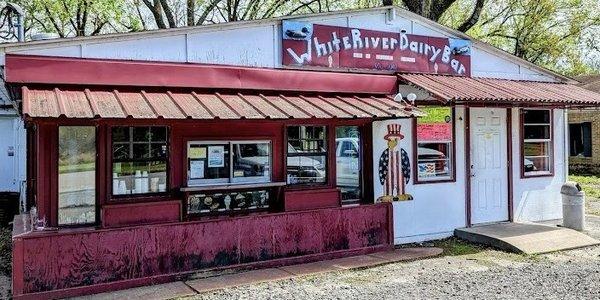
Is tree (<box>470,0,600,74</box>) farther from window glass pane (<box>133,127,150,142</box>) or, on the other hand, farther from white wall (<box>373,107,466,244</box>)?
window glass pane (<box>133,127,150,142</box>)

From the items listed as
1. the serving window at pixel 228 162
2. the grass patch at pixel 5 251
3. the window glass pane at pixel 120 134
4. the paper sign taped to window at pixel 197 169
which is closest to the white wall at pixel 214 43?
the window glass pane at pixel 120 134

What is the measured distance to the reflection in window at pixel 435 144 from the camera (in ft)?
31.9

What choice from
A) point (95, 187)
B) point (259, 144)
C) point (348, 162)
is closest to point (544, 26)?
point (348, 162)

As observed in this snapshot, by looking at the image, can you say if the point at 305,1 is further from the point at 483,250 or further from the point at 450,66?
the point at 483,250

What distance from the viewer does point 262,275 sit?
23.7 ft

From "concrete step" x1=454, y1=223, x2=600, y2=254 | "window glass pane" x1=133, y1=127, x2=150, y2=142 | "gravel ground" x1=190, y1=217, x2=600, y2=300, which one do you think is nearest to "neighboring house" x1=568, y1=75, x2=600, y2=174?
"concrete step" x1=454, y1=223, x2=600, y2=254

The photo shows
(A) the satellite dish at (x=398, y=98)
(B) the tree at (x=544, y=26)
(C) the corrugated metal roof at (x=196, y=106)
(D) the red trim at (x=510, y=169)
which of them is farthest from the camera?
(B) the tree at (x=544, y=26)

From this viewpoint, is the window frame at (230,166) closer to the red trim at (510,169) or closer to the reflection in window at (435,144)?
the reflection in window at (435,144)

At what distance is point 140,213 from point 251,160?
193 centimetres

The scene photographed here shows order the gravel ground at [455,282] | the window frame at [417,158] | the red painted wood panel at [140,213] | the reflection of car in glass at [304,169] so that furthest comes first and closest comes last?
the window frame at [417,158] → the reflection of car in glass at [304,169] → the red painted wood panel at [140,213] → the gravel ground at [455,282]

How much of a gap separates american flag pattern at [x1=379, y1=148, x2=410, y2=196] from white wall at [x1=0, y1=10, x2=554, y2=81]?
2.37 metres

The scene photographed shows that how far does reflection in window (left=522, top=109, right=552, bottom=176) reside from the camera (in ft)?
36.6

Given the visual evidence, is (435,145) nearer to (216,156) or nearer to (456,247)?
(456,247)

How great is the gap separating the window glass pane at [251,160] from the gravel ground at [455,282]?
188cm
